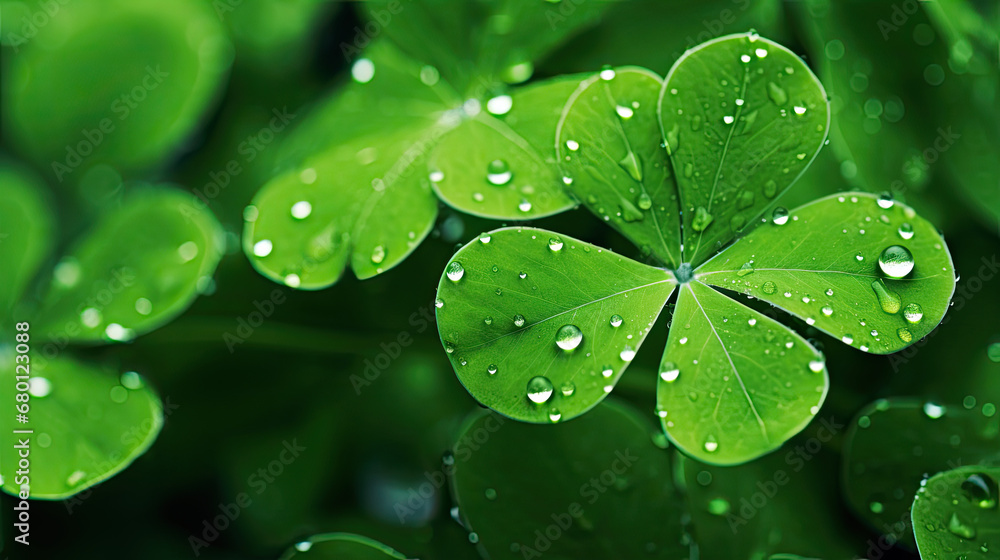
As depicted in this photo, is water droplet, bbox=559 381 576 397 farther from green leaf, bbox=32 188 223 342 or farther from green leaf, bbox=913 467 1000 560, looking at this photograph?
green leaf, bbox=32 188 223 342

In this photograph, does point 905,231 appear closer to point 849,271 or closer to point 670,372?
point 849,271

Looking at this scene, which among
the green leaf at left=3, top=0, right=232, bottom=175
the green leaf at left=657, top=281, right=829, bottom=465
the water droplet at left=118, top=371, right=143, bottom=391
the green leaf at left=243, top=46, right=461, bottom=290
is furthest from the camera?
the green leaf at left=3, top=0, right=232, bottom=175

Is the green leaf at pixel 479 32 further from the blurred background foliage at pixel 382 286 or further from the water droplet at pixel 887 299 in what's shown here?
the water droplet at pixel 887 299

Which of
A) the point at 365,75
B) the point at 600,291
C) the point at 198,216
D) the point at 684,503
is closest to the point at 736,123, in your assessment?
the point at 600,291

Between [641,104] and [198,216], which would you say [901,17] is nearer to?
[641,104]

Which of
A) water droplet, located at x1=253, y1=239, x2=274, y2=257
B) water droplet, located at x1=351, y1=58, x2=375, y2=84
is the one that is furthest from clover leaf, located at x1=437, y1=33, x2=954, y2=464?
water droplet, located at x1=351, y1=58, x2=375, y2=84

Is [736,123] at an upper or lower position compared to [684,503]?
upper
